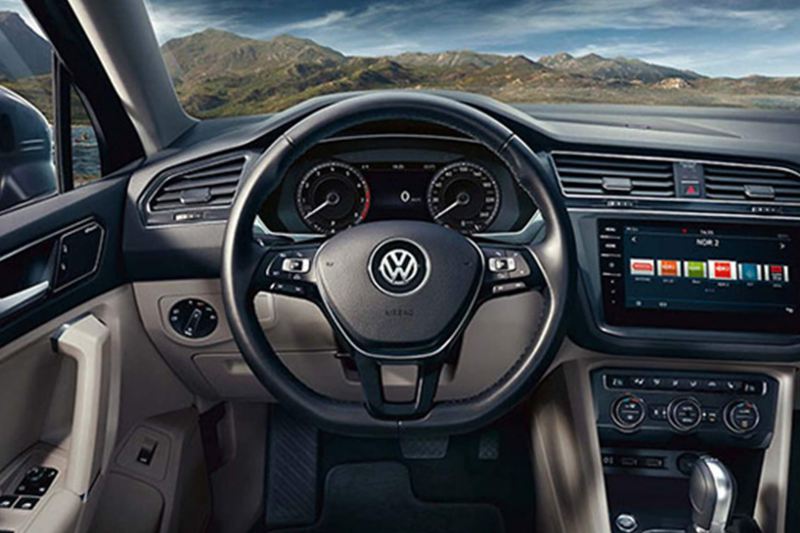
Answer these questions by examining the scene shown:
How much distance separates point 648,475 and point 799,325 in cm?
50

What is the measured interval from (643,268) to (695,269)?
0.12m

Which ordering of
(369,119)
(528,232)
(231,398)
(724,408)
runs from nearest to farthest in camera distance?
1. (369,119)
2. (528,232)
3. (724,408)
4. (231,398)

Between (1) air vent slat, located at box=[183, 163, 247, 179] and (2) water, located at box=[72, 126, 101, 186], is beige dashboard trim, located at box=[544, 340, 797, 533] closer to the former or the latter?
(1) air vent slat, located at box=[183, 163, 247, 179]

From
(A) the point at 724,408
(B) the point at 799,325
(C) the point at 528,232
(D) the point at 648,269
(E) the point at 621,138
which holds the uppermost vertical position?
(E) the point at 621,138

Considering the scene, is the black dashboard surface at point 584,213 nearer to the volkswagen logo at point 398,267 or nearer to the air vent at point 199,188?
the air vent at point 199,188

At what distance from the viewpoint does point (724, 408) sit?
6.03 feet

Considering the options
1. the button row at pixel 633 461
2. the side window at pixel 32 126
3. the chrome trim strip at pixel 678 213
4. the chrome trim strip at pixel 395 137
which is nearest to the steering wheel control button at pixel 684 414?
the button row at pixel 633 461

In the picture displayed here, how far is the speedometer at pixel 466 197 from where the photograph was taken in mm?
1786

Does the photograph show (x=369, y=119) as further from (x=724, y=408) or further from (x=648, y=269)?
(x=724, y=408)

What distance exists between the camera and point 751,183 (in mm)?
1820

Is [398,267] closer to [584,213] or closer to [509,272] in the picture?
[509,272]

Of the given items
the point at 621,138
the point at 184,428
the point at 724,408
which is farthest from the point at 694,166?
the point at 184,428

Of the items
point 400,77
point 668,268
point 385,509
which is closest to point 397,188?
point 400,77

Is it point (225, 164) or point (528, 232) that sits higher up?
point (225, 164)
